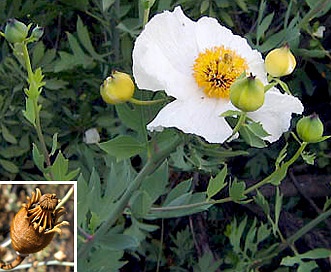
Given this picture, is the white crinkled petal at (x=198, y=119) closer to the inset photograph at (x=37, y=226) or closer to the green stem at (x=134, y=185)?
the green stem at (x=134, y=185)

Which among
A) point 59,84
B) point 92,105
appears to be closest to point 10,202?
point 59,84

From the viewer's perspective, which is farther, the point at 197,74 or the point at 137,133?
the point at 137,133

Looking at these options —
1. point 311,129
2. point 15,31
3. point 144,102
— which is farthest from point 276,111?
point 15,31

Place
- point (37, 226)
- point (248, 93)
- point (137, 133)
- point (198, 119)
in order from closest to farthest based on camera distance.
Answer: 1. point (37, 226)
2. point (248, 93)
3. point (198, 119)
4. point (137, 133)

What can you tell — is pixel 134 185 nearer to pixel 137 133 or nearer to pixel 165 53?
pixel 165 53

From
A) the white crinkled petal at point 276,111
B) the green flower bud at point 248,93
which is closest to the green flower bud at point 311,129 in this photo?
the white crinkled petal at point 276,111

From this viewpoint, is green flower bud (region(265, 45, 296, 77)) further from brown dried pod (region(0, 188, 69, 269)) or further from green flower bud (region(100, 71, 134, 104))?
brown dried pod (region(0, 188, 69, 269))

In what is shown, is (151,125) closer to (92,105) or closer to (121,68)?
(121,68)
